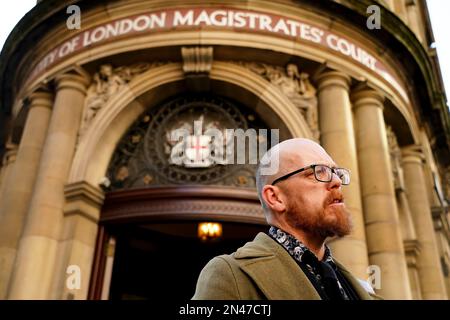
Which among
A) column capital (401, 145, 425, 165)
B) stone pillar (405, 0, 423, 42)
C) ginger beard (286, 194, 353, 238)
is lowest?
ginger beard (286, 194, 353, 238)

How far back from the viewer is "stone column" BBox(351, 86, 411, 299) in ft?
28.9

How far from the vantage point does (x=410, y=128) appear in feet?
39.9

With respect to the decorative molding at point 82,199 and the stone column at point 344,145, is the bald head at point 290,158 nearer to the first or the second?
the stone column at point 344,145

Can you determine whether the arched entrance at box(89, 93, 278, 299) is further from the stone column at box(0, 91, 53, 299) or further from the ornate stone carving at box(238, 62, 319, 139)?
the stone column at box(0, 91, 53, 299)

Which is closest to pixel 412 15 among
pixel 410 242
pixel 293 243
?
pixel 410 242

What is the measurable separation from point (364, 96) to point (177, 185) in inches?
192

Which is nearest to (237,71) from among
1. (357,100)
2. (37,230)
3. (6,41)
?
(357,100)

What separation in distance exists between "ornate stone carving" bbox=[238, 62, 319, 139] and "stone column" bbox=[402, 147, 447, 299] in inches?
162

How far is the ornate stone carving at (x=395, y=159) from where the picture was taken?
37.8ft

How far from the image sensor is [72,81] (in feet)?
35.2

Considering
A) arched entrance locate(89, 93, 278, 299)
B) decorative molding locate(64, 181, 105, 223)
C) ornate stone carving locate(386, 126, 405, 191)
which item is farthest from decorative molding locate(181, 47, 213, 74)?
ornate stone carving locate(386, 126, 405, 191)

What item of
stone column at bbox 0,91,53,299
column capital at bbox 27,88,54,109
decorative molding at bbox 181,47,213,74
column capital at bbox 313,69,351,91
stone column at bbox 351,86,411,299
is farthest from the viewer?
column capital at bbox 27,88,54,109

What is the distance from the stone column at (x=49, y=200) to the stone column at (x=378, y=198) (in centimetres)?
637
